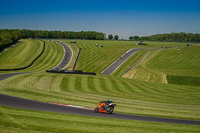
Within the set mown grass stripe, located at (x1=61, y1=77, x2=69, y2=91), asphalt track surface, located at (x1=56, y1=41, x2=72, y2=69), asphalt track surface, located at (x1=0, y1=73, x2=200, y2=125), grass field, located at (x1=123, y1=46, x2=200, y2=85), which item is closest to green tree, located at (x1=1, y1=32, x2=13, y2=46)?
asphalt track surface, located at (x1=56, y1=41, x2=72, y2=69)

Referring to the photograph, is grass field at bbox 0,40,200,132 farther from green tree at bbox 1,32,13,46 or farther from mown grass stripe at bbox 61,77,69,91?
green tree at bbox 1,32,13,46

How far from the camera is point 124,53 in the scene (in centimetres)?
10044

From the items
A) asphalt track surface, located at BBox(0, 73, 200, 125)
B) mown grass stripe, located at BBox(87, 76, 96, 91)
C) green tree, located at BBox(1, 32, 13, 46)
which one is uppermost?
green tree, located at BBox(1, 32, 13, 46)

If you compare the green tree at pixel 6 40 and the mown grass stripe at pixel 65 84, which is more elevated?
the green tree at pixel 6 40

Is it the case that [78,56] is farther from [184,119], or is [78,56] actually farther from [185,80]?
[184,119]

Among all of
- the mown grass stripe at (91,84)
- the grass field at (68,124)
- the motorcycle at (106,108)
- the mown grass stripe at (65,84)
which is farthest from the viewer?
the mown grass stripe at (91,84)

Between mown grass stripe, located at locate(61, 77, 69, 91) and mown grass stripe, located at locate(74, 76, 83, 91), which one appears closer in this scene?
mown grass stripe, located at locate(61, 77, 69, 91)

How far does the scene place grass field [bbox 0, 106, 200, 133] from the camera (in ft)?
50.4

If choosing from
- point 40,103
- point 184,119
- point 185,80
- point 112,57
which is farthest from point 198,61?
point 40,103

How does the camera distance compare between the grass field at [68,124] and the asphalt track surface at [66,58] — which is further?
the asphalt track surface at [66,58]

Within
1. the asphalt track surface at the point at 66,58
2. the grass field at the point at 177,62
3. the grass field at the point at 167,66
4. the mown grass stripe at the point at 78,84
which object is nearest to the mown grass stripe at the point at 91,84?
the mown grass stripe at the point at 78,84

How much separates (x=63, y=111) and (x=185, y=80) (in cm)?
4576

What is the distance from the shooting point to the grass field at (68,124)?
15.4 metres

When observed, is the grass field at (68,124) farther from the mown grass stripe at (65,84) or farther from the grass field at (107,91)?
the mown grass stripe at (65,84)
